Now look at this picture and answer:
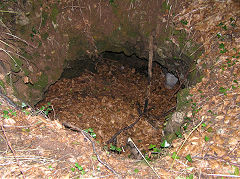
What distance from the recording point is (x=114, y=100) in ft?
20.6

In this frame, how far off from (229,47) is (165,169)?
3.26 m

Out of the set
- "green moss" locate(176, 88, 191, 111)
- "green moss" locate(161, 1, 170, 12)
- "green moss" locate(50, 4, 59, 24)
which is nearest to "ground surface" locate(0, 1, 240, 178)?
"green moss" locate(176, 88, 191, 111)

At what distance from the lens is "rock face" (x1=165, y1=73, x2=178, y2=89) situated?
262 inches

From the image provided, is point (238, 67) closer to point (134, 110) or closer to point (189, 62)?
point (189, 62)

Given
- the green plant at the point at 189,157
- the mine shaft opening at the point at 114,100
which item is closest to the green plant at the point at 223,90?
the green plant at the point at 189,157

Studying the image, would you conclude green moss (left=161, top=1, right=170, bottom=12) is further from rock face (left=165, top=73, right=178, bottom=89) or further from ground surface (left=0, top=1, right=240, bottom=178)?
rock face (left=165, top=73, right=178, bottom=89)

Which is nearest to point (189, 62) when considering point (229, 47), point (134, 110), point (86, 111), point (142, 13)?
point (229, 47)

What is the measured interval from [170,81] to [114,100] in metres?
2.55

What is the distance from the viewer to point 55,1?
16.1 ft

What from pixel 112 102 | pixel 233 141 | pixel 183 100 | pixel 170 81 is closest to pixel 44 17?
pixel 112 102

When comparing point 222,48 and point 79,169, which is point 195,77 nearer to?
point 222,48

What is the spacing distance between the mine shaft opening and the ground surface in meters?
1.95

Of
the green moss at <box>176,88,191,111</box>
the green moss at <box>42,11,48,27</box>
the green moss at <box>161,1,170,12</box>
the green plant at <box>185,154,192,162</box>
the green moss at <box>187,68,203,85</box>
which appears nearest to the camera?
the green plant at <box>185,154,192,162</box>

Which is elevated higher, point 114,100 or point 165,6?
point 165,6
